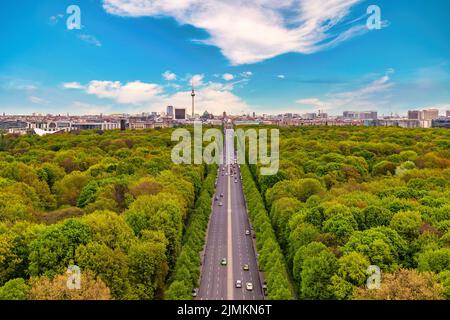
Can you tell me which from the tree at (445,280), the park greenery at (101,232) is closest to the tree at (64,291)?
the park greenery at (101,232)

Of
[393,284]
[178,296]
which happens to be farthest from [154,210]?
[393,284]

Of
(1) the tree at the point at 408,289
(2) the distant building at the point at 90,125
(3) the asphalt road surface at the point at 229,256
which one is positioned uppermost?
(2) the distant building at the point at 90,125

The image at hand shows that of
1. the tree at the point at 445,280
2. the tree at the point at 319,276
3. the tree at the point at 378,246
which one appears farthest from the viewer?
the tree at the point at 319,276

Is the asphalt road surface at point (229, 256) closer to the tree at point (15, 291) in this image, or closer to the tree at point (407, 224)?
the tree at point (407, 224)

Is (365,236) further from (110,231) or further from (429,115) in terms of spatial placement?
(429,115)

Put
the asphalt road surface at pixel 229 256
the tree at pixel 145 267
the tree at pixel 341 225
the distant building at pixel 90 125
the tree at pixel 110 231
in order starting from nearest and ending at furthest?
the tree at pixel 110 231 < the tree at pixel 145 267 < the tree at pixel 341 225 < the asphalt road surface at pixel 229 256 < the distant building at pixel 90 125

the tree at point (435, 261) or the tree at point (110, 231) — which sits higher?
the tree at point (110, 231)
